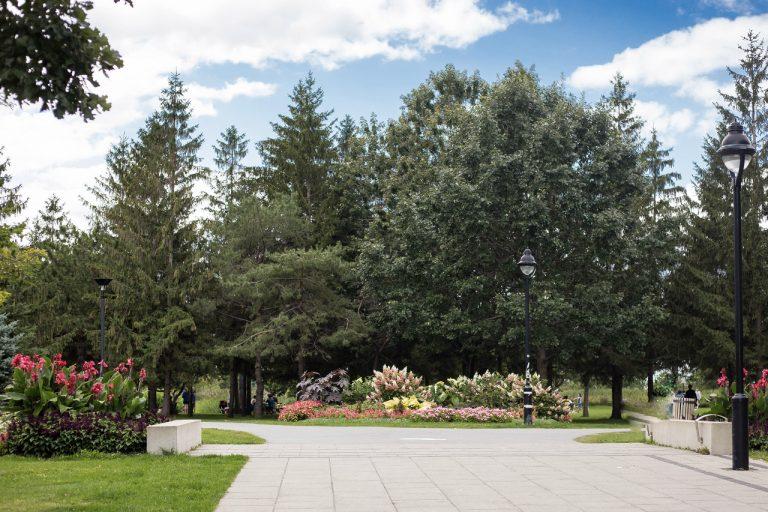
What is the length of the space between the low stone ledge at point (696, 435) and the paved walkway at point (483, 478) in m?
0.36

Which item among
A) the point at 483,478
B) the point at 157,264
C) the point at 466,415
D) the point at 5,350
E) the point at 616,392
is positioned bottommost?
the point at 616,392

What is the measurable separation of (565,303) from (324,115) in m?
22.7

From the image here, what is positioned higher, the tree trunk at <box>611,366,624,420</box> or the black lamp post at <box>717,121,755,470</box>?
the black lamp post at <box>717,121,755,470</box>

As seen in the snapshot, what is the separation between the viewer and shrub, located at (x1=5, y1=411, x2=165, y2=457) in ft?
39.7

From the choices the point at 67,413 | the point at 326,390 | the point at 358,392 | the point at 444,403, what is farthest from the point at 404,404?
the point at 67,413

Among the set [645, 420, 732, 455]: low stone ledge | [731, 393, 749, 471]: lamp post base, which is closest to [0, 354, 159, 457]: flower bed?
[731, 393, 749, 471]: lamp post base

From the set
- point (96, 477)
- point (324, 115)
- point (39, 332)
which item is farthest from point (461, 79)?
point (96, 477)

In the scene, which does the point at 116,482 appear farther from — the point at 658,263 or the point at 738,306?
the point at 658,263

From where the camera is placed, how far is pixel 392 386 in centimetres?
2448

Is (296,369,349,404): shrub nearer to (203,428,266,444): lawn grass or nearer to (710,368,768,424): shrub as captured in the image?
(203,428,266,444): lawn grass

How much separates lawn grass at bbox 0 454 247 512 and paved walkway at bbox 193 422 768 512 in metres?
0.34

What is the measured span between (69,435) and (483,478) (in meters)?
6.55

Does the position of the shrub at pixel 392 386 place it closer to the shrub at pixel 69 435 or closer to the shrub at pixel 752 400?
the shrub at pixel 752 400

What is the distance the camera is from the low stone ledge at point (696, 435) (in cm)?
1252
